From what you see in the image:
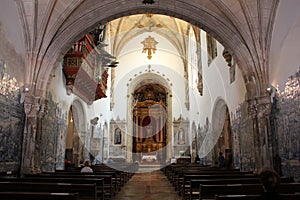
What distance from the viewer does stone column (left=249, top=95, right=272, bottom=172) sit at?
8.50m

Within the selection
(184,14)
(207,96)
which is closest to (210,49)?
(207,96)

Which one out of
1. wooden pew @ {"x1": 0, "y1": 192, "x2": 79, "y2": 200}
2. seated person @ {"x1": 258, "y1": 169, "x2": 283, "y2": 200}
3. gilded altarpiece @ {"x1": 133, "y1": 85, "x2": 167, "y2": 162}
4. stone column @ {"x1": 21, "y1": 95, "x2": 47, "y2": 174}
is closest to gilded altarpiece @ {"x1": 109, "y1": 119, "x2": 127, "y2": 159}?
gilded altarpiece @ {"x1": 133, "y1": 85, "x2": 167, "y2": 162}

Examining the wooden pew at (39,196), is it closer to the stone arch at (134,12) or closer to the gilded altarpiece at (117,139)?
the stone arch at (134,12)

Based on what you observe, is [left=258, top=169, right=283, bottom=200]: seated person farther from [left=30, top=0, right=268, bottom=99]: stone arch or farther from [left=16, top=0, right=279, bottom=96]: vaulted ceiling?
[left=30, top=0, right=268, bottom=99]: stone arch

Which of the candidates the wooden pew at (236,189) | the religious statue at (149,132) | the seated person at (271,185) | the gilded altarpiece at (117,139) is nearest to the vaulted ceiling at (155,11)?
the wooden pew at (236,189)

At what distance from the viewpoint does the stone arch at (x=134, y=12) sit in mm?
9562

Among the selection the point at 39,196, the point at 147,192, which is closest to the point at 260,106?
the point at 147,192

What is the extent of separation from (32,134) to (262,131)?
7157 millimetres

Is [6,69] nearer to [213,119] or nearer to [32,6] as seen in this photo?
[32,6]

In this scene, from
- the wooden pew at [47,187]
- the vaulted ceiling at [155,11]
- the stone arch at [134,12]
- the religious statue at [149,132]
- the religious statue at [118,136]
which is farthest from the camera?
the religious statue at [149,132]

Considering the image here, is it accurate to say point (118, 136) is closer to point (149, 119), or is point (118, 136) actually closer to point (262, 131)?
point (149, 119)

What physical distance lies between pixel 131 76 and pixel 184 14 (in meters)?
14.2

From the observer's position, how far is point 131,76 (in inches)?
950

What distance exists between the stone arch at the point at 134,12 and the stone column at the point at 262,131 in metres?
1.12
